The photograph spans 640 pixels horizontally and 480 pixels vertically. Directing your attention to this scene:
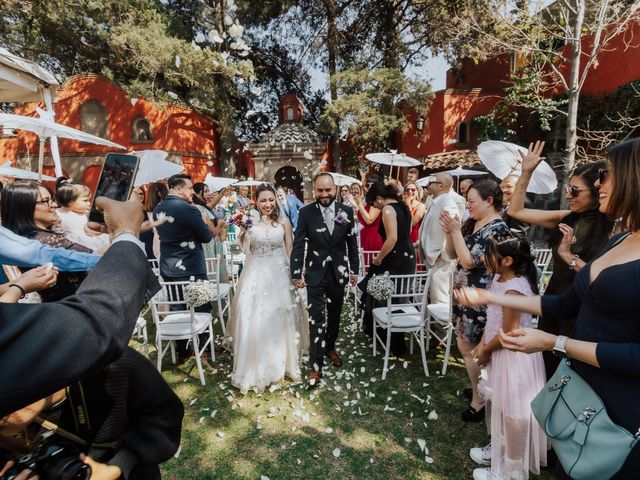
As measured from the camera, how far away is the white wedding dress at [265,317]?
4207mm

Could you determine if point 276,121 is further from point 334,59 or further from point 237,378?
point 237,378

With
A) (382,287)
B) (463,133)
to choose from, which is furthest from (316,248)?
(463,133)

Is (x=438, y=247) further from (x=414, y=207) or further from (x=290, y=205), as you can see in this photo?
(x=290, y=205)

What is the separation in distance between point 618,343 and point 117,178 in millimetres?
2508

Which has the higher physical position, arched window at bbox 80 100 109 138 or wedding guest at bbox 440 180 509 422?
arched window at bbox 80 100 109 138

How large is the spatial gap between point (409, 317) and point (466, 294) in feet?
8.59

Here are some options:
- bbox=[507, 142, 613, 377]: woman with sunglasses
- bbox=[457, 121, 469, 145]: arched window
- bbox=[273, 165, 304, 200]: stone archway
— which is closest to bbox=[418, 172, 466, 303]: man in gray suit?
bbox=[507, 142, 613, 377]: woman with sunglasses

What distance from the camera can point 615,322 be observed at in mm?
1570

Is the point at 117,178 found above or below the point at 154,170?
below

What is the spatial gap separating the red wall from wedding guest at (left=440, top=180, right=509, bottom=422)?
18.6 m

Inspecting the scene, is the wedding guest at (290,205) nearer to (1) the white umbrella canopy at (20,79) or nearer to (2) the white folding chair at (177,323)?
(2) the white folding chair at (177,323)

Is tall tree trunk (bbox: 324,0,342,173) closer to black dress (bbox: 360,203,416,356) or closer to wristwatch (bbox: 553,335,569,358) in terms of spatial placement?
black dress (bbox: 360,203,416,356)

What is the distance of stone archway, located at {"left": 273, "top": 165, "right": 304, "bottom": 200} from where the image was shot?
65.2 ft

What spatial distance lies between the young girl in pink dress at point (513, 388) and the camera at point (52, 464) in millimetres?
2456
